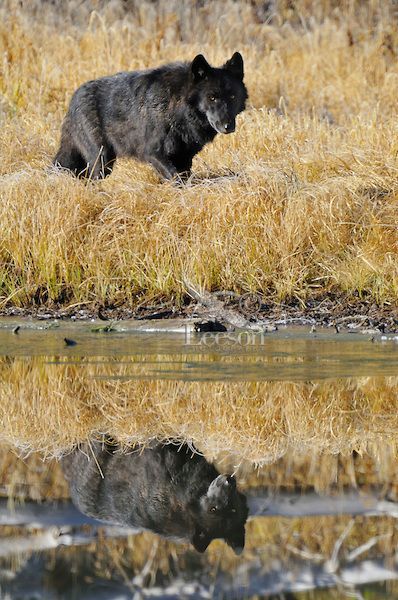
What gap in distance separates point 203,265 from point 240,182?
1.04 meters

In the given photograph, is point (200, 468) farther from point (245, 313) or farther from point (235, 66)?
point (235, 66)

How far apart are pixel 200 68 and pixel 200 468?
250 inches

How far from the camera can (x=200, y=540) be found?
3.94m

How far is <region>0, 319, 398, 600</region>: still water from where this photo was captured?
143 inches

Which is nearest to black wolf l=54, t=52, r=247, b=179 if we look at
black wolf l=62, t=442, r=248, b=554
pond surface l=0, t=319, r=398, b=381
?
Result: pond surface l=0, t=319, r=398, b=381

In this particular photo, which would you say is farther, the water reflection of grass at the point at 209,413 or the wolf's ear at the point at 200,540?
the water reflection of grass at the point at 209,413

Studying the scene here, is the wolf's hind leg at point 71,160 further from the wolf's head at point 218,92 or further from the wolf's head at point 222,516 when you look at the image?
the wolf's head at point 222,516

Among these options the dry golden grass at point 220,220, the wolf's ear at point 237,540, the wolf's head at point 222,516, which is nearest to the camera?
the wolf's ear at point 237,540

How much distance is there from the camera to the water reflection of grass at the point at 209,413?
5355mm

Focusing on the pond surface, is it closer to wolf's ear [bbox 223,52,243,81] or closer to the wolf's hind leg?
the wolf's hind leg

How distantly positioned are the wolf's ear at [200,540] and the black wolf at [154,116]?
6845mm

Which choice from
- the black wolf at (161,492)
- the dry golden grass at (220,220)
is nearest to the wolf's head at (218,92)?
the dry golden grass at (220,220)

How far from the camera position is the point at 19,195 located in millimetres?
9914

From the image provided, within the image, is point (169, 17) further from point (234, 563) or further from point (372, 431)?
point (234, 563)
